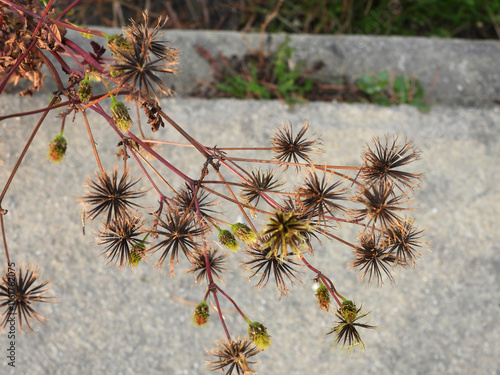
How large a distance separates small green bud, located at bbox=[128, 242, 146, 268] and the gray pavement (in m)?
0.90

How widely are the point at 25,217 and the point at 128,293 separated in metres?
0.61

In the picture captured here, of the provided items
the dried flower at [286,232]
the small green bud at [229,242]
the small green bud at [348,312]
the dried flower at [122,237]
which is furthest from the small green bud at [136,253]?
the small green bud at [348,312]

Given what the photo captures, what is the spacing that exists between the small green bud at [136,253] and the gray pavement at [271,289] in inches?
35.3

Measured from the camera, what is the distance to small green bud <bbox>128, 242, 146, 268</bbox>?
3.52ft

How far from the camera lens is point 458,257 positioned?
2.09 meters

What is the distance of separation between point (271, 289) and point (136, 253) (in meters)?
1.05

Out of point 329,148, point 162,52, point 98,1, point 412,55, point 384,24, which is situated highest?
point 98,1

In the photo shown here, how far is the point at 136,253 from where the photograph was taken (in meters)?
1.13

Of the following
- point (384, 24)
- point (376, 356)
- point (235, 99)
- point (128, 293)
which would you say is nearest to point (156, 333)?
point (128, 293)

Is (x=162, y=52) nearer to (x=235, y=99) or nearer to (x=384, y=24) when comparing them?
(x=235, y=99)

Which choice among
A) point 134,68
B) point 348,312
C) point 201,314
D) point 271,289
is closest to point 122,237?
point 201,314

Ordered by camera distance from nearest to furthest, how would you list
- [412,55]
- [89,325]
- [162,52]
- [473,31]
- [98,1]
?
[162,52], [89,325], [412,55], [98,1], [473,31]

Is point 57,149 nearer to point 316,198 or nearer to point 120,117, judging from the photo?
point 120,117

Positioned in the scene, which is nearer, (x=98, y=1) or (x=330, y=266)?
(x=330, y=266)
